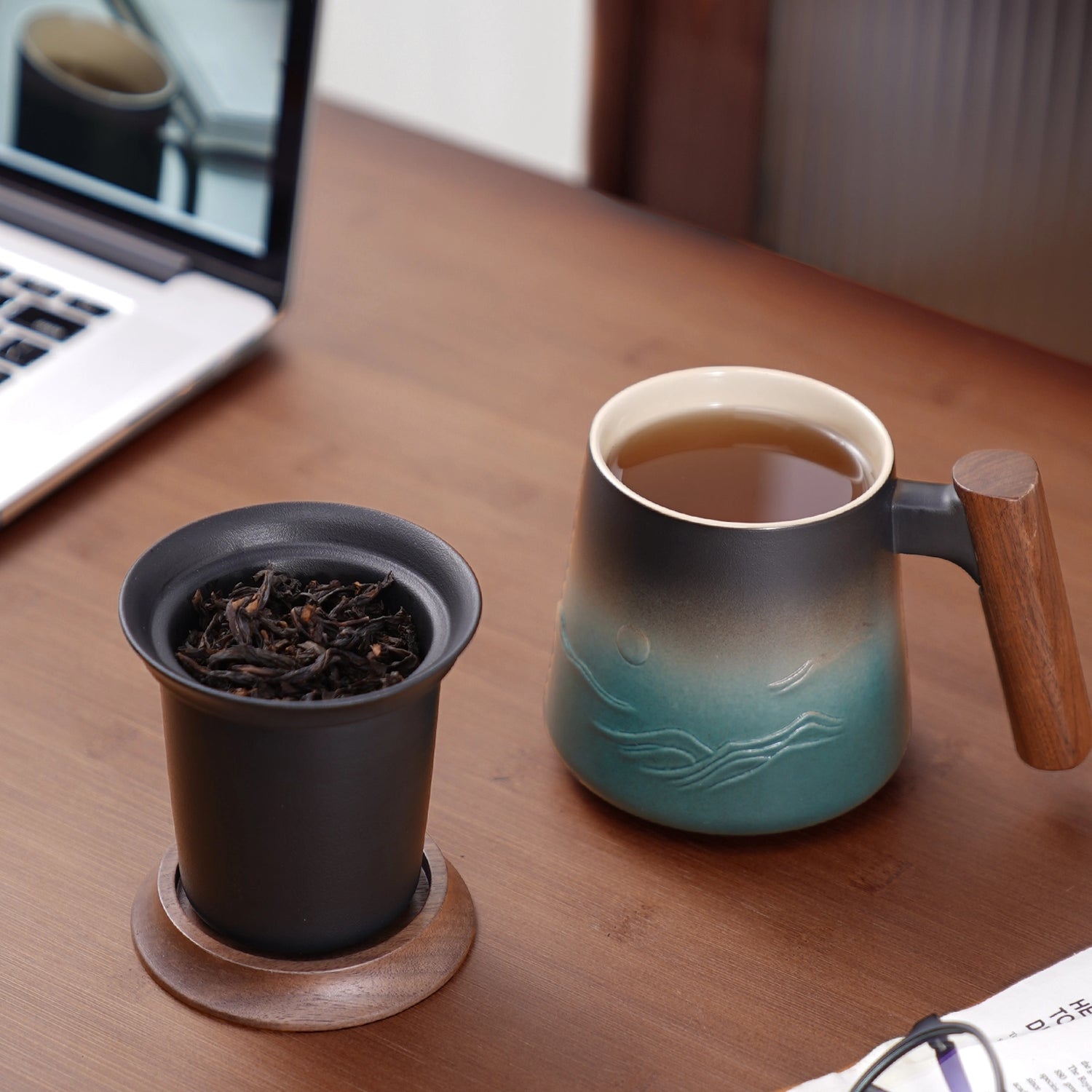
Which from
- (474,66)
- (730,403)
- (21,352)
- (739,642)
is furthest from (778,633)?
(474,66)

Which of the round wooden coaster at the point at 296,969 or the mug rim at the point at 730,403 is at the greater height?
the mug rim at the point at 730,403

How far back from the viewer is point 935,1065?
507 mm

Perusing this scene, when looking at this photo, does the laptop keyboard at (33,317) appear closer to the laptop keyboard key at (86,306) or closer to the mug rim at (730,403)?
the laptop keyboard key at (86,306)

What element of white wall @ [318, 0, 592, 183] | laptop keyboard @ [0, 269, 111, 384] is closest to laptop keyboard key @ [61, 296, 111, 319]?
laptop keyboard @ [0, 269, 111, 384]

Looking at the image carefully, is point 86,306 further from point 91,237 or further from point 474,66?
point 474,66

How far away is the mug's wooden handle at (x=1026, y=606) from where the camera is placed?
1.80 ft

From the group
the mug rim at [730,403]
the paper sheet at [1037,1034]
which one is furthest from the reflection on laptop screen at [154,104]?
the paper sheet at [1037,1034]

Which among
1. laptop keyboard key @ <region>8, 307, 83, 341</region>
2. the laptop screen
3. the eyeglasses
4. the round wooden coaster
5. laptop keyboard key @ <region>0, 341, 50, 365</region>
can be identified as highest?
the laptop screen

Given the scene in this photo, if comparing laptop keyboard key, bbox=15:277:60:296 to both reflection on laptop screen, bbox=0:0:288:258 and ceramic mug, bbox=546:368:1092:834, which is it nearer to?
reflection on laptop screen, bbox=0:0:288:258

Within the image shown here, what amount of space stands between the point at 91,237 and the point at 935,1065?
70 cm

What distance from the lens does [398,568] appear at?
1.72 ft

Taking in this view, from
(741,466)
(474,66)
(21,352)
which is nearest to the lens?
(741,466)

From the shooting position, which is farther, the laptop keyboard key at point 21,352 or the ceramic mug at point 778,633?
the laptop keyboard key at point 21,352

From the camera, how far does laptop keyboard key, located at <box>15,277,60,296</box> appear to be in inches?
34.4
